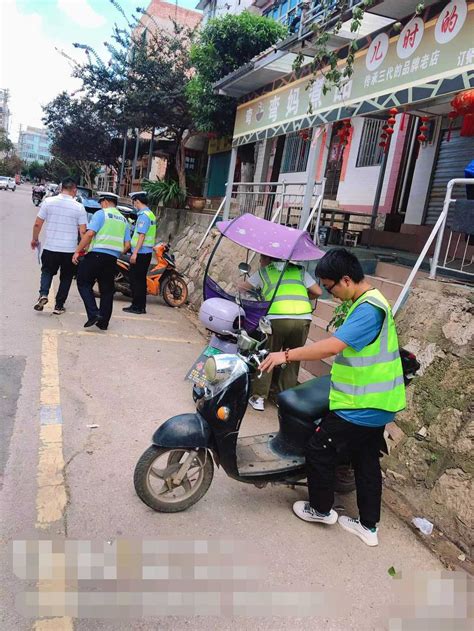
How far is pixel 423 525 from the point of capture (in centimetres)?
318

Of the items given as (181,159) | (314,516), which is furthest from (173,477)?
(181,159)

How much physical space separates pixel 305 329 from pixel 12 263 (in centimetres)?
780

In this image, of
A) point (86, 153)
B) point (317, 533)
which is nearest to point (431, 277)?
point (317, 533)

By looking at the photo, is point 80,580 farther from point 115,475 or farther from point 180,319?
point 180,319

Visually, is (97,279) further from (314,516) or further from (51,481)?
(314,516)

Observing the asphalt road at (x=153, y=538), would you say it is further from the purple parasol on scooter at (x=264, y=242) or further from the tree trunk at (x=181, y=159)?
the tree trunk at (x=181, y=159)

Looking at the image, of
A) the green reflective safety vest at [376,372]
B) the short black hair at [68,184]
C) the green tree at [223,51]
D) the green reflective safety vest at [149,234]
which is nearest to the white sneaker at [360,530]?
the green reflective safety vest at [376,372]

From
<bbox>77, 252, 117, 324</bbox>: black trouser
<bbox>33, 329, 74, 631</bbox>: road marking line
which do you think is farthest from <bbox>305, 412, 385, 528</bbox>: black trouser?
<bbox>77, 252, 117, 324</bbox>: black trouser

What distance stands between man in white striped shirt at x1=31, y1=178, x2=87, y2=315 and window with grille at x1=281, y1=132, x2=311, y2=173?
27.7 feet

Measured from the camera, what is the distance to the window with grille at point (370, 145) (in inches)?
424

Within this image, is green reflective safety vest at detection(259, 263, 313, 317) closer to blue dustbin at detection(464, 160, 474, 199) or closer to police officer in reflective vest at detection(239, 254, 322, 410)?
police officer in reflective vest at detection(239, 254, 322, 410)

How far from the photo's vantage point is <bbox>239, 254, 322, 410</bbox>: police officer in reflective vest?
4539 millimetres

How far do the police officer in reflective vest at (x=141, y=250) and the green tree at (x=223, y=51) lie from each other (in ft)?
23.6

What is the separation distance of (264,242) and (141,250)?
4019 mm
